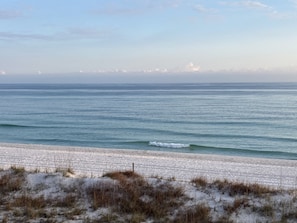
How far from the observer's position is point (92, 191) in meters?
8.40

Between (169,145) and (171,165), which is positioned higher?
(171,165)

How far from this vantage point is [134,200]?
26.0 ft

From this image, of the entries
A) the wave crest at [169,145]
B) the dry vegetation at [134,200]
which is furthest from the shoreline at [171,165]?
the dry vegetation at [134,200]

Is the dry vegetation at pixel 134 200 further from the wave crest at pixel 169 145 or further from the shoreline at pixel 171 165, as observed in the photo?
the wave crest at pixel 169 145

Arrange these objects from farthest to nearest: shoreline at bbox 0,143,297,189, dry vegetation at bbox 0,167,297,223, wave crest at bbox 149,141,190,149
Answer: wave crest at bbox 149,141,190,149, shoreline at bbox 0,143,297,189, dry vegetation at bbox 0,167,297,223

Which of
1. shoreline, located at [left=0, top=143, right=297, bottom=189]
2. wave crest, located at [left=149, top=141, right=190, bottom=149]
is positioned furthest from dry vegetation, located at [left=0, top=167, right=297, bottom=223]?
wave crest, located at [left=149, top=141, right=190, bottom=149]

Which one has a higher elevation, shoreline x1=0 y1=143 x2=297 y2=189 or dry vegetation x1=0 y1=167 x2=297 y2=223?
dry vegetation x1=0 y1=167 x2=297 y2=223

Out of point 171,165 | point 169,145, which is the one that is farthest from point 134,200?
point 169,145

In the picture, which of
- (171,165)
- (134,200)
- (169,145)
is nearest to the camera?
(134,200)

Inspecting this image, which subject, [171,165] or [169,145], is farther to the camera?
[169,145]

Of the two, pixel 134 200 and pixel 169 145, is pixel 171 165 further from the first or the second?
pixel 134 200

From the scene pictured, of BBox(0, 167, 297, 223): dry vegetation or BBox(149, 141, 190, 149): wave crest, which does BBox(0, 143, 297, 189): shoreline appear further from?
BBox(0, 167, 297, 223): dry vegetation

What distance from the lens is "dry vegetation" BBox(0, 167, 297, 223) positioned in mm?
7258

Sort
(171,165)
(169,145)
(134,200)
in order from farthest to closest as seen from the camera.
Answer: (169,145), (171,165), (134,200)
